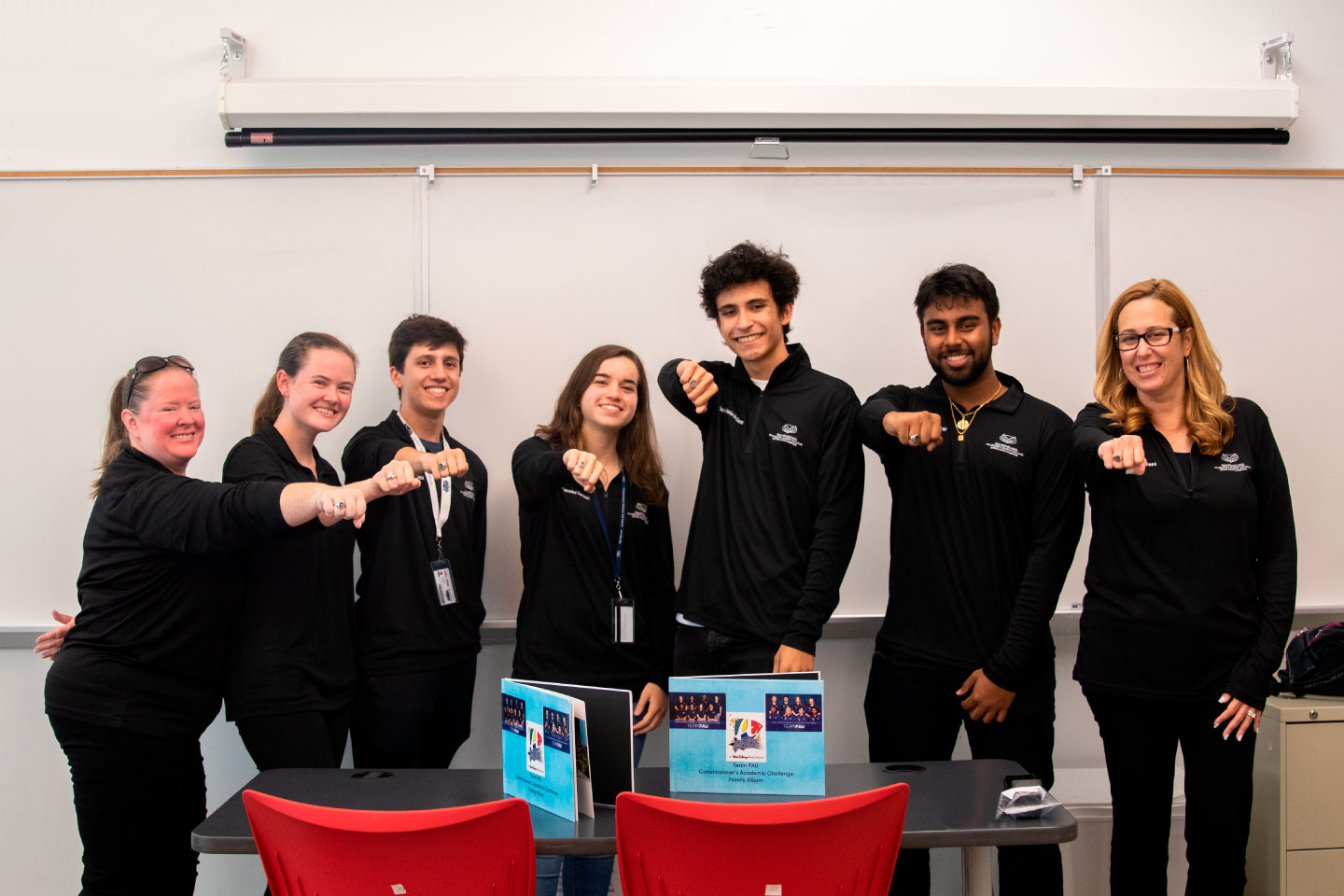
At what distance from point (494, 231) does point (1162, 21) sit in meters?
2.32

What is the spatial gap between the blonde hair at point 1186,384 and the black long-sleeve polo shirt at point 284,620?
76.5 inches

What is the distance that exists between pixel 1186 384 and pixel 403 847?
6.81 ft

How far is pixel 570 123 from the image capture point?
2928 millimetres

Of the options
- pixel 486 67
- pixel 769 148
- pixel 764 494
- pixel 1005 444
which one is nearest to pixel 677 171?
pixel 769 148

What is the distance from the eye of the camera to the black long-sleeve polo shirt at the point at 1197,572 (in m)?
2.18

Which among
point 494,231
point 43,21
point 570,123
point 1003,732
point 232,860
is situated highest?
point 43,21

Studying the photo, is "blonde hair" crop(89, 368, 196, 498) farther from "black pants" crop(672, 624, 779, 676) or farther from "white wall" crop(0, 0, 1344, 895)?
"black pants" crop(672, 624, 779, 676)

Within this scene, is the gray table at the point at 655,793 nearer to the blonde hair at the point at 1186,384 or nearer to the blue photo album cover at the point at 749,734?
the blue photo album cover at the point at 749,734

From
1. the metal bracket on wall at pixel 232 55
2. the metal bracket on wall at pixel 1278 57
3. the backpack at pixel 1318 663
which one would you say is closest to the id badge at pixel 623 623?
the backpack at pixel 1318 663

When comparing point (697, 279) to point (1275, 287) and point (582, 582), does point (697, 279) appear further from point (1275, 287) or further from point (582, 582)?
point (1275, 287)

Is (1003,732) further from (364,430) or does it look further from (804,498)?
(364,430)

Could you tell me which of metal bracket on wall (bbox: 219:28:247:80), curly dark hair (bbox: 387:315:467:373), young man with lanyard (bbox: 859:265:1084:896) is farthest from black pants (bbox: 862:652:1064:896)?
metal bracket on wall (bbox: 219:28:247:80)

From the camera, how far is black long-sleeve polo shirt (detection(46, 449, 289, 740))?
2.00 metres

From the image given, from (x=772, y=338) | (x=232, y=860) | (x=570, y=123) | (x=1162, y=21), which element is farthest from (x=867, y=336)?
(x=232, y=860)
